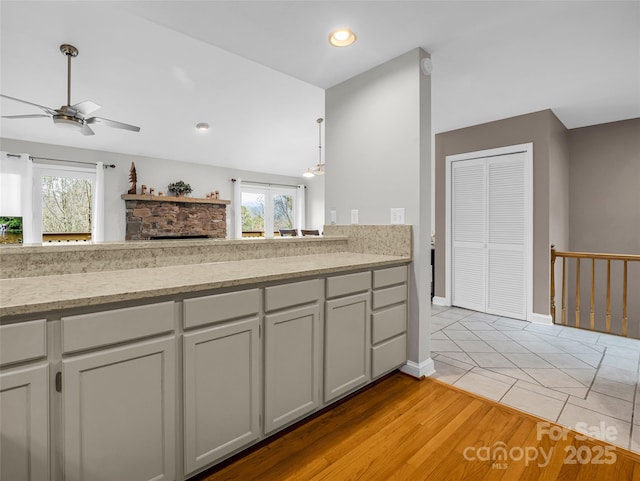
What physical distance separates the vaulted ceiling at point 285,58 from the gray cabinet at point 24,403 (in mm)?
1962

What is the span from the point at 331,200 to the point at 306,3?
156 cm

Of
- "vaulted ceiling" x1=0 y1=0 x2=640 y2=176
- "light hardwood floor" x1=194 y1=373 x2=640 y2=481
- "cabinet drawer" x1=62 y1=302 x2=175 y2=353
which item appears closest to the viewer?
"cabinet drawer" x1=62 y1=302 x2=175 y2=353

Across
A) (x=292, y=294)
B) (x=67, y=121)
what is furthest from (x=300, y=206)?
(x=292, y=294)

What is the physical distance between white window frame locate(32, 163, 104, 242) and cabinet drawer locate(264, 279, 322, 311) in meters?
5.07

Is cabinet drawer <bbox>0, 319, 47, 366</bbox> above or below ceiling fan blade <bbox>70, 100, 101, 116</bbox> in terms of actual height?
below

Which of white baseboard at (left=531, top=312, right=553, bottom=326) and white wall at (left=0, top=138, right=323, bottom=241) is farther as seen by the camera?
white wall at (left=0, top=138, right=323, bottom=241)

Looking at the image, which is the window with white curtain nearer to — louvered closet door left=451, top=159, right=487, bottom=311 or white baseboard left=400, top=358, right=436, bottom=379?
louvered closet door left=451, top=159, right=487, bottom=311

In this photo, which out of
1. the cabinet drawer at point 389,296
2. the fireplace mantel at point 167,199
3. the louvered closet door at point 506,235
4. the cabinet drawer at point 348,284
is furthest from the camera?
the fireplace mantel at point 167,199

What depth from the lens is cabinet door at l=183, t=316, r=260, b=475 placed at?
4.53 ft

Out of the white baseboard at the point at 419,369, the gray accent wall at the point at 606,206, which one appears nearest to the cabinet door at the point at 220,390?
the white baseboard at the point at 419,369

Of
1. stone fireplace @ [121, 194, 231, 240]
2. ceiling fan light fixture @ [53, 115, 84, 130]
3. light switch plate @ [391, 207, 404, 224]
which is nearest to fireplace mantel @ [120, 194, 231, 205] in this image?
stone fireplace @ [121, 194, 231, 240]

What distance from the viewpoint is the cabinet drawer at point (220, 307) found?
137 centimetres

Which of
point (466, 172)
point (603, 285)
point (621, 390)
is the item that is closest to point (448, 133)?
point (466, 172)

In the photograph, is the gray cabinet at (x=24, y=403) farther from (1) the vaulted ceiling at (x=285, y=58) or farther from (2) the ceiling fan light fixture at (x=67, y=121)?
(2) the ceiling fan light fixture at (x=67, y=121)
